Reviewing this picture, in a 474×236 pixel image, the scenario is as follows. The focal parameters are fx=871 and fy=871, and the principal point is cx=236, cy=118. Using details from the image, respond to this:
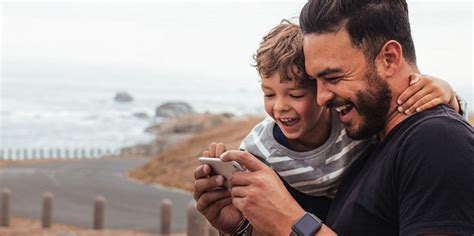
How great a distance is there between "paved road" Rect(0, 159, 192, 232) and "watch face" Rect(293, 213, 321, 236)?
42.1 feet

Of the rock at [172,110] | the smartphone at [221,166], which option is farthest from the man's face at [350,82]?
the rock at [172,110]

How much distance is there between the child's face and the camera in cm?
302

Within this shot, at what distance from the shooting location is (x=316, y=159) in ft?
9.50

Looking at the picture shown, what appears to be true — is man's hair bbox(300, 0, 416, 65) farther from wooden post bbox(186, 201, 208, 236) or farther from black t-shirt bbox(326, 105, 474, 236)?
wooden post bbox(186, 201, 208, 236)

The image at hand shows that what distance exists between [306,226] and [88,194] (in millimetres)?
Answer: 19223

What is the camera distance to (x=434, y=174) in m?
2.06

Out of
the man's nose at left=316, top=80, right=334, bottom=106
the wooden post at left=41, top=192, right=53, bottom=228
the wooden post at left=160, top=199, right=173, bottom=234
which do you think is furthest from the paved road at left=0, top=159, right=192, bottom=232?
the man's nose at left=316, top=80, right=334, bottom=106

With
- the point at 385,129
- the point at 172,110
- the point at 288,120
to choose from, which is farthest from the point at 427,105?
the point at 172,110

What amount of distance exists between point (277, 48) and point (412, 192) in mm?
1115

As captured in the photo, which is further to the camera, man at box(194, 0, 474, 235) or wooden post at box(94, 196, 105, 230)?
wooden post at box(94, 196, 105, 230)

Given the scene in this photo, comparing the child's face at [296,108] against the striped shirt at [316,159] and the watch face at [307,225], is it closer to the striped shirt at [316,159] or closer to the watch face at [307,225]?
the striped shirt at [316,159]

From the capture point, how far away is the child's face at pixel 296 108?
3.02 meters

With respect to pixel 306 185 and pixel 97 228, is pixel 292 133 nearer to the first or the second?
pixel 306 185

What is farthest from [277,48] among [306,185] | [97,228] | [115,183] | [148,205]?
[115,183]
